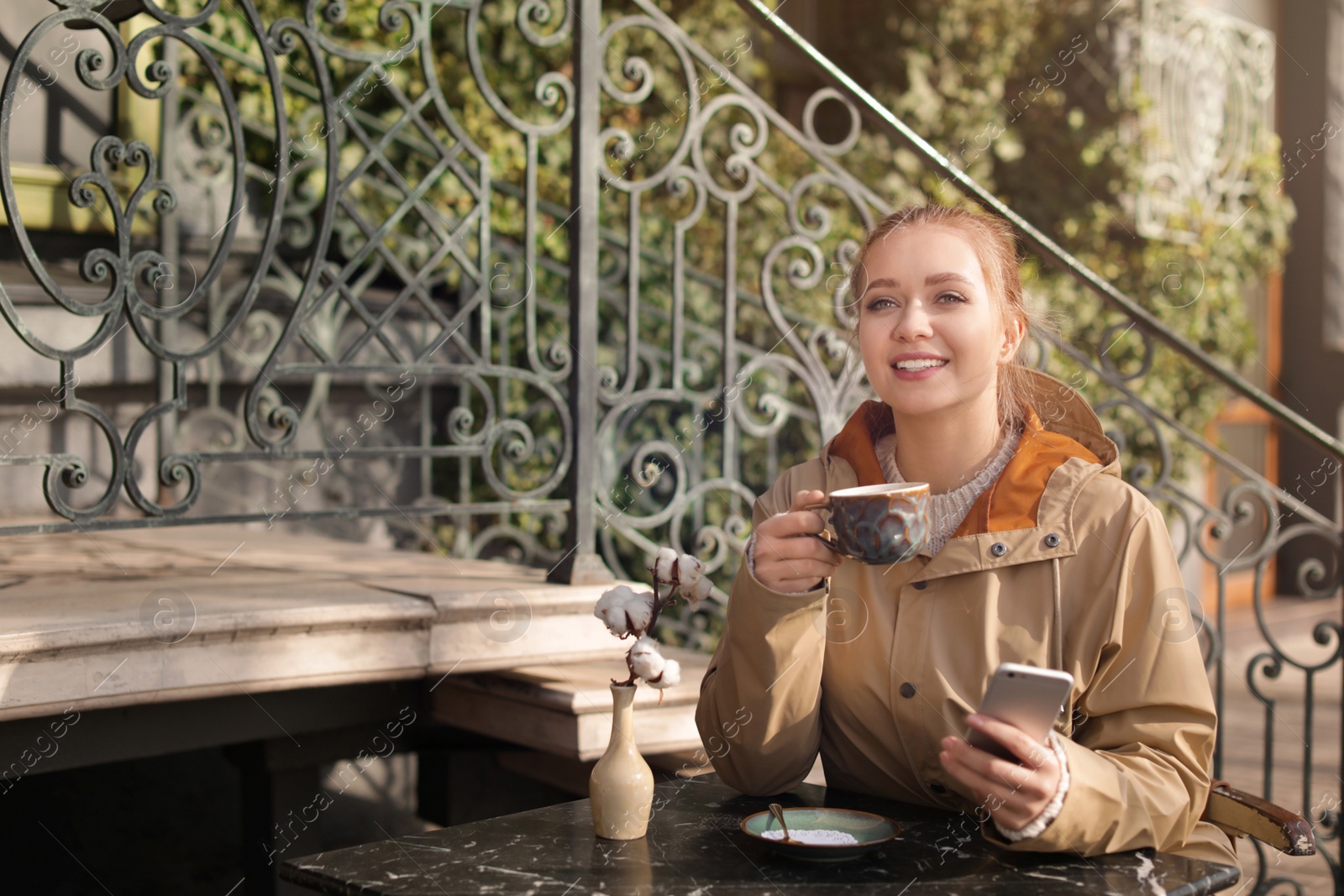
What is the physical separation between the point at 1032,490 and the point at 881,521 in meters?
0.37

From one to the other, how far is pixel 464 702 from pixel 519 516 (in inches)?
74.8

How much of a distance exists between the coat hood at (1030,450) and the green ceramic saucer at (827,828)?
0.44m

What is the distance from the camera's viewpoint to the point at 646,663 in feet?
5.51

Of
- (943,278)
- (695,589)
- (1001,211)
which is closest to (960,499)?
(943,278)

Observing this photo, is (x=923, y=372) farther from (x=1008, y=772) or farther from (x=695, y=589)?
(x=1008, y=772)

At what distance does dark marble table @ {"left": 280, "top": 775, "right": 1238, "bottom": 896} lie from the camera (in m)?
1.50

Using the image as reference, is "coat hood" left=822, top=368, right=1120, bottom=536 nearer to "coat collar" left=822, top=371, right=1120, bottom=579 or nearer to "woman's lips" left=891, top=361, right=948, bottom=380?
"coat collar" left=822, top=371, right=1120, bottom=579

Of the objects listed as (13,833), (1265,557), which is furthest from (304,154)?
(1265,557)

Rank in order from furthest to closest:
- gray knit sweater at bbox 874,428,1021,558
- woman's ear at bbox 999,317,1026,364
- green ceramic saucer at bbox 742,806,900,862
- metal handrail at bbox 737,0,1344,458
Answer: metal handrail at bbox 737,0,1344,458, woman's ear at bbox 999,317,1026,364, gray knit sweater at bbox 874,428,1021,558, green ceramic saucer at bbox 742,806,900,862

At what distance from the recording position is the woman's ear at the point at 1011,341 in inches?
78.8

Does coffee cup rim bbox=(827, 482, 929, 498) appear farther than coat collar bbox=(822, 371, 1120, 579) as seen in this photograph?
No

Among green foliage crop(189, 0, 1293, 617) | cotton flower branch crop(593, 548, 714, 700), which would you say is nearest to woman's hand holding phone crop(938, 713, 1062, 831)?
cotton flower branch crop(593, 548, 714, 700)

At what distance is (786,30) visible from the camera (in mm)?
3043

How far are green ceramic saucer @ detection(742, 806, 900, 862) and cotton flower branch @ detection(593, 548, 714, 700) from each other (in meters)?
0.23
